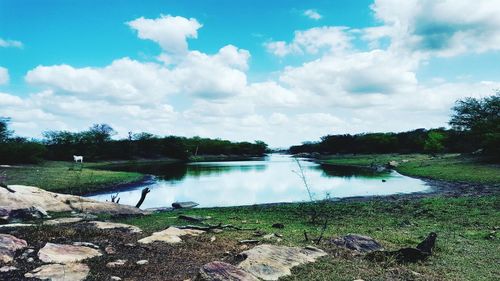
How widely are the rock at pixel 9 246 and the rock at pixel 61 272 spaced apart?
1218 millimetres

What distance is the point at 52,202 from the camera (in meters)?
23.0

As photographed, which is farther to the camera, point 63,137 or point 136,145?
point 136,145

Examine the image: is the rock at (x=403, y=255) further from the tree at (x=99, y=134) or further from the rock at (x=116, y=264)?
the tree at (x=99, y=134)

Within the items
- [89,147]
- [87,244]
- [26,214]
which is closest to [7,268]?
[87,244]

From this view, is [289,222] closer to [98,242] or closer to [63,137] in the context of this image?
[98,242]

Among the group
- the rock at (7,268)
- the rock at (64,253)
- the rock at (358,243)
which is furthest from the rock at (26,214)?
the rock at (358,243)

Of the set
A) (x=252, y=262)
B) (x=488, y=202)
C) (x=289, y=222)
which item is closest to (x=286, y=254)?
(x=252, y=262)

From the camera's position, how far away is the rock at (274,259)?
975cm

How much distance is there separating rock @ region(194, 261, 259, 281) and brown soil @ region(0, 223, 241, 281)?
0.56 m

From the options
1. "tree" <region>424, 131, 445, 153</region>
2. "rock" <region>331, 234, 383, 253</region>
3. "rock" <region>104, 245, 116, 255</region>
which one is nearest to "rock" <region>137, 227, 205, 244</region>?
"rock" <region>104, 245, 116, 255</region>

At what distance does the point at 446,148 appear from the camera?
120 meters

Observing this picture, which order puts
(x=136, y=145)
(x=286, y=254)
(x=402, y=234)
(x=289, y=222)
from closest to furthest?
(x=286, y=254) → (x=402, y=234) → (x=289, y=222) → (x=136, y=145)

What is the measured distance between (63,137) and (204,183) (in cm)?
7928

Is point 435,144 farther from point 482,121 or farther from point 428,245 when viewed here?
point 428,245
